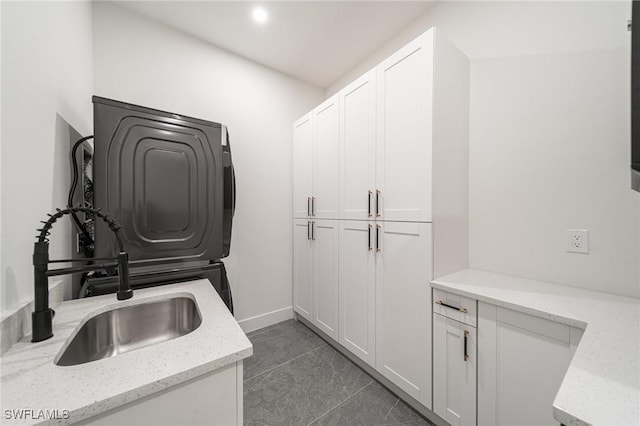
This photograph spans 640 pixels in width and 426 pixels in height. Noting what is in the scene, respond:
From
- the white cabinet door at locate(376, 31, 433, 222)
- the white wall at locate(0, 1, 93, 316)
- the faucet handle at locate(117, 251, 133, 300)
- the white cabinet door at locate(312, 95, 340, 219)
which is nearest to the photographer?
the white wall at locate(0, 1, 93, 316)

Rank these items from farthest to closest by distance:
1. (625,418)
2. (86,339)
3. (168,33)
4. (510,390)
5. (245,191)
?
1. (245,191)
2. (168,33)
3. (510,390)
4. (86,339)
5. (625,418)

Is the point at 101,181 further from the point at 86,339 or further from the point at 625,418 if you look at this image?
the point at 625,418

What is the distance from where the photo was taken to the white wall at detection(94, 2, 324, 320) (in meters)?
1.89

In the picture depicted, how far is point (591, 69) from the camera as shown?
48.0 inches

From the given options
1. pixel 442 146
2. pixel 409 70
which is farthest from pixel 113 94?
pixel 442 146

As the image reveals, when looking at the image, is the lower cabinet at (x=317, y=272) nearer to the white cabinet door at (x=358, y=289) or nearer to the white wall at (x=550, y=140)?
the white cabinet door at (x=358, y=289)

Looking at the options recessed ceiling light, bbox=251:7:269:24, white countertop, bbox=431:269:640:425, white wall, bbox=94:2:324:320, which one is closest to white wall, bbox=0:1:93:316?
white wall, bbox=94:2:324:320

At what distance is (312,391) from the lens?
1648mm

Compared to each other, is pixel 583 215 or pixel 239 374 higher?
pixel 583 215

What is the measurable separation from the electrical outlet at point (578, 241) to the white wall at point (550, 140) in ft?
0.09

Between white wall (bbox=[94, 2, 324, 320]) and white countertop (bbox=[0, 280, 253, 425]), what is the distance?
1700 mm

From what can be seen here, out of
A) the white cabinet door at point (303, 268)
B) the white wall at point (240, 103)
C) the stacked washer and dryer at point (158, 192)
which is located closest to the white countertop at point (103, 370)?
the stacked washer and dryer at point (158, 192)

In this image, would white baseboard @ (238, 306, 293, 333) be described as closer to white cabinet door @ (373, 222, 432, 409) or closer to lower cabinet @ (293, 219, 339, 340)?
lower cabinet @ (293, 219, 339, 340)

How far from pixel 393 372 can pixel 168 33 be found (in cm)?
330
